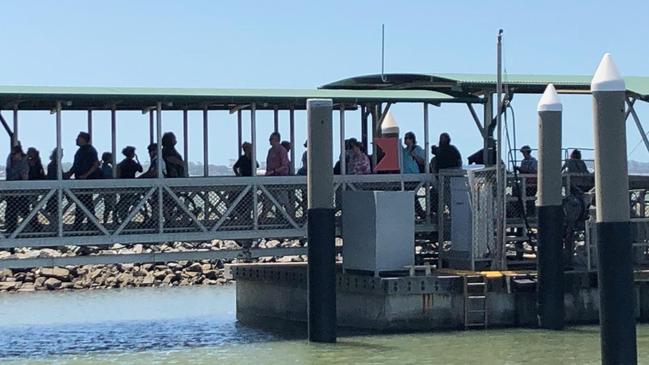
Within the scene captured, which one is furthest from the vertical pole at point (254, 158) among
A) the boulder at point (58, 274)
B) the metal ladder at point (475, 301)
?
the boulder at point (58, 274)

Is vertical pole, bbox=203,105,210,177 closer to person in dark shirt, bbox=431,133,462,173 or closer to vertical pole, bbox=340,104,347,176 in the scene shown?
vertical pole, bbox=340,104,347,176

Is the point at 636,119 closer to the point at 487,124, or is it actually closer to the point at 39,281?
the point at 487,124

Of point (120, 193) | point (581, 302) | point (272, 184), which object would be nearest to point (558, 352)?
point (581, 302)

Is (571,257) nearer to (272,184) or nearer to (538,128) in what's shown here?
(538,128)

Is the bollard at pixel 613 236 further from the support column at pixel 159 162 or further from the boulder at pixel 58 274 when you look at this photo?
the boulder at pixel 58 274

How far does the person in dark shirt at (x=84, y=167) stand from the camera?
24.2m

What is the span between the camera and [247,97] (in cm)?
2527

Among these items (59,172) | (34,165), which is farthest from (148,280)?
(59,172)

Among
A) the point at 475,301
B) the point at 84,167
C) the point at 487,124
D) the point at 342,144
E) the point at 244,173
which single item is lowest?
the point at 475,301

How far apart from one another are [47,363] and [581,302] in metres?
9.24

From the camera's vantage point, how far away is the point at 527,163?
2802 cm

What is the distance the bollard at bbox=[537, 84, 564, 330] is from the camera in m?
24.8

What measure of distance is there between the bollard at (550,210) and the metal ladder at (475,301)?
101cm

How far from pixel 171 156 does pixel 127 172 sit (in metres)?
0.78
